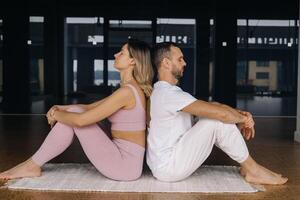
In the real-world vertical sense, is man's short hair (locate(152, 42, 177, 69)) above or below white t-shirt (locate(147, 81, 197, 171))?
above

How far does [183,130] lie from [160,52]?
481 mm

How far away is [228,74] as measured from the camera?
10812mm

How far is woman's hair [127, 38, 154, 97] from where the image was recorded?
2.69 meters

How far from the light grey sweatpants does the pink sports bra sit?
0.86ft

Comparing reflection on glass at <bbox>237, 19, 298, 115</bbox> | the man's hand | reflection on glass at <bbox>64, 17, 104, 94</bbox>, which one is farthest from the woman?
reflection on glass at <bbox>237, 19, 298, 115</bbox>

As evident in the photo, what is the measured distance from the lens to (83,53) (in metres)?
11.7

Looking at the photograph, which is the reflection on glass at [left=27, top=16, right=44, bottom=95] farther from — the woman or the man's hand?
the man's hand

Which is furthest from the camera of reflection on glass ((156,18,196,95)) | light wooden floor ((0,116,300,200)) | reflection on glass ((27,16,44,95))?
reflection on glass ((156,18,196,95))

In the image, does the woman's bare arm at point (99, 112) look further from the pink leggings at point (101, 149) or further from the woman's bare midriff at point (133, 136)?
the woman's bare midriff at point (133, 136)

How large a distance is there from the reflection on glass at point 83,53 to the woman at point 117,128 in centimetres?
886

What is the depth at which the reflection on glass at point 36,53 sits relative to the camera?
11031 millimetres

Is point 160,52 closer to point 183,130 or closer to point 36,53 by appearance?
point 183,130

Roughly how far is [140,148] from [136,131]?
10 centimetres

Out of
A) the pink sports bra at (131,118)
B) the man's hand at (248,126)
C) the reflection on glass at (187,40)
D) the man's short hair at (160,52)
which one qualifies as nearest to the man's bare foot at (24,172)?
the pink sports bra at (131,118)
